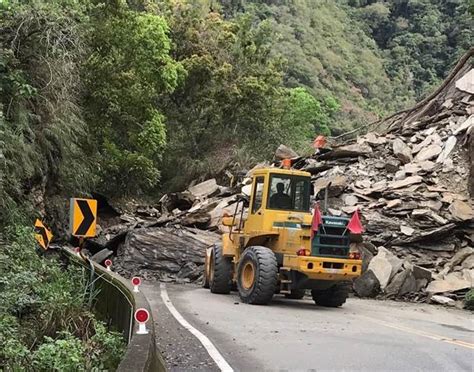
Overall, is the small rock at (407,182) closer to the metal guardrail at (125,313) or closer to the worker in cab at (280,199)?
the worker in cab at (280,199)

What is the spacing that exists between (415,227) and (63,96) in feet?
34.6

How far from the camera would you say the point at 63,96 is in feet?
55.4

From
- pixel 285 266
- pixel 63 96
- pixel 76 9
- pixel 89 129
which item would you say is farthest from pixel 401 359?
pixel 89 129

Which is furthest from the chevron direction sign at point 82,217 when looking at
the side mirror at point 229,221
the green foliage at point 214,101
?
the green foliage at point 214,101

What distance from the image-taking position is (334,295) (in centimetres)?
1254

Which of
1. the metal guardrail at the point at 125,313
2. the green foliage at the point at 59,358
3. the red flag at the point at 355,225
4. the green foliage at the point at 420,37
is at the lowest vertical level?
the green foliage at the point at 59,358

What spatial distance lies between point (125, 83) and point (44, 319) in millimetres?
17367

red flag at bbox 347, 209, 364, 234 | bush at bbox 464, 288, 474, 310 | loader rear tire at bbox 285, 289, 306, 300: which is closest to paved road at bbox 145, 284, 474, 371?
bush at bbox 464, 288, 474, 310

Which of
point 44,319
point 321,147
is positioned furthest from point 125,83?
point 44,319

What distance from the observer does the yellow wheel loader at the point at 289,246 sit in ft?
38.2

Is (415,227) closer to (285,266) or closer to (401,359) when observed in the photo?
(285,266)

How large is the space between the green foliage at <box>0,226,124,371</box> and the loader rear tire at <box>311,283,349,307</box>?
16.7 ft

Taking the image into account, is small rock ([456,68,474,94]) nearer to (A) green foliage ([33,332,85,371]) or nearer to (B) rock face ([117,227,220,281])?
(B) rock face ([117,227,220,281])

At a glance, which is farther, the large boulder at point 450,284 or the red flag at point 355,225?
the large boulder at point 450,284
